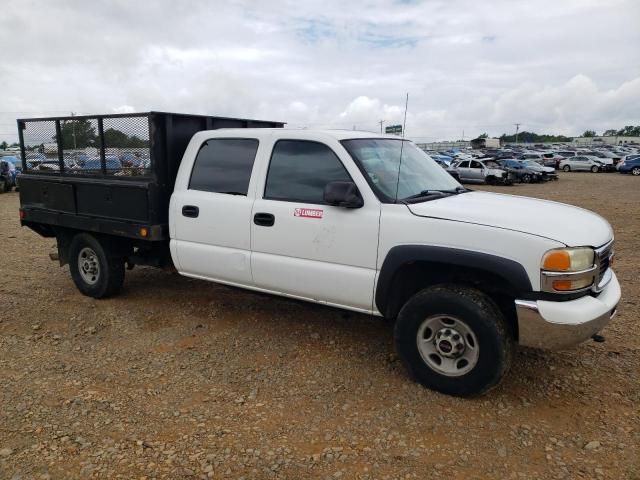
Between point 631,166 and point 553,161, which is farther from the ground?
point 631,166

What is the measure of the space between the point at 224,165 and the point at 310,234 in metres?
1.19

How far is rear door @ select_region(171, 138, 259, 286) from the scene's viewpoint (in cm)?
451

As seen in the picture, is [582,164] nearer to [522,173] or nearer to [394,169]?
[522,173]

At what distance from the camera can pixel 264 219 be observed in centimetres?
432

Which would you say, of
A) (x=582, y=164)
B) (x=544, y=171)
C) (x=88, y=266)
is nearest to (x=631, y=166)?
(x=582, y=164)

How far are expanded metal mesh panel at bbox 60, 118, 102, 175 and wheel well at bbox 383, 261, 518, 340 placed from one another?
3.47 metres

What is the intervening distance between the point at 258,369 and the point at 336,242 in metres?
1.20

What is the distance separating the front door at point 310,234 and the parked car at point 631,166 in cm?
3728

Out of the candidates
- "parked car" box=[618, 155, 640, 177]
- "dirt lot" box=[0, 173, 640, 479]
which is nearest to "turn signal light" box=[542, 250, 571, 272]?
"dirt lot" box=[0, 173, 640, 479]

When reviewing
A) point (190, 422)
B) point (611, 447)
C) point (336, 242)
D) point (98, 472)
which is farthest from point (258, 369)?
point (611, 447)

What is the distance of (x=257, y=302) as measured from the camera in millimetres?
5734

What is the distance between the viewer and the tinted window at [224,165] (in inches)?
180

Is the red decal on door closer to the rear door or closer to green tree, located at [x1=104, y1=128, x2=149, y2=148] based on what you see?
the rear door

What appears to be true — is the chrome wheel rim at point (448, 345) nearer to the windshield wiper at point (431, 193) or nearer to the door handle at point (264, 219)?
the windshield wiper at point (431, 193)
